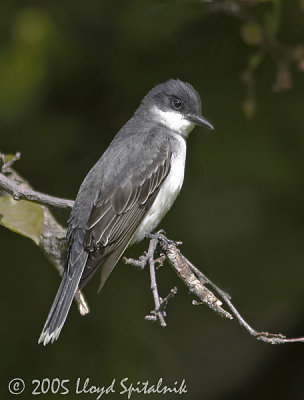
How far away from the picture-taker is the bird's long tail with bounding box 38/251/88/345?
3652 millimetres

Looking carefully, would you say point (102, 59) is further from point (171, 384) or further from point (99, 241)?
point (171, 384)

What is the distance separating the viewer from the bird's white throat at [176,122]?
4652mm

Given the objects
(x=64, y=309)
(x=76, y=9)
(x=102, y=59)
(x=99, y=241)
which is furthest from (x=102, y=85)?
(x=64, y=309)

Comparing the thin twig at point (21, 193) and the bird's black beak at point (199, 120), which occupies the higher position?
the bird's black beak at point (199, 120)

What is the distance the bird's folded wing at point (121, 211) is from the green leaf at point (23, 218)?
2.04ft

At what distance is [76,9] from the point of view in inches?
193

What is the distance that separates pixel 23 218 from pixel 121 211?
2.96 feet

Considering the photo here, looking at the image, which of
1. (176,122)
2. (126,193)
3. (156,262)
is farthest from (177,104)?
(156,262)

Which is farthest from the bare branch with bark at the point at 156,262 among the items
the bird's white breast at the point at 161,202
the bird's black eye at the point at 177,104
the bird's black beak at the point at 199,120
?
the bird's black eye at the point at 177,104

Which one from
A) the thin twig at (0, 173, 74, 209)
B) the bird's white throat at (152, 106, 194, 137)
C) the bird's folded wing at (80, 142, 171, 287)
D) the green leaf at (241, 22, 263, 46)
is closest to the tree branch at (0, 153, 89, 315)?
the thin twig at (0, 173, 74, 209)

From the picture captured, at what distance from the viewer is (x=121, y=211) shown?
4.10 meters

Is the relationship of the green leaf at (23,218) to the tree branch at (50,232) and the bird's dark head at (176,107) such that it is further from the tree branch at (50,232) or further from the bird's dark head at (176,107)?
the bird's dark head at (176,107)

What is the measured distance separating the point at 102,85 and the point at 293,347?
7.58ft

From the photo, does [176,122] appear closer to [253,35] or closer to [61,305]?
[253,35]
